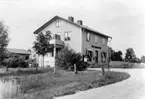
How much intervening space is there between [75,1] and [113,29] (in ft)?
5.98

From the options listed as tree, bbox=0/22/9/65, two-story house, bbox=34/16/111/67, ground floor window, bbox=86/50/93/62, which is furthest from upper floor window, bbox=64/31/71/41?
tree, bbox=0/22/9/65

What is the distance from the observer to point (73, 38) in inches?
907

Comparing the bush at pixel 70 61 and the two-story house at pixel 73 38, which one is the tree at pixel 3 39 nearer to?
the bush at pixel 70 61

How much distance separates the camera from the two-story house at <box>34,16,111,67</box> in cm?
2258

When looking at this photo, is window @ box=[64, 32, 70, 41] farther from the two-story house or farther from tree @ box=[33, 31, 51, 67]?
tree @ box=[33, 31, 51, 67]

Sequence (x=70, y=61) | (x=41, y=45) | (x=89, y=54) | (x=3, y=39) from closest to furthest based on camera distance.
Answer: (x=3, y=39) < (x=70, y=61) < (x=41, y=45) < (x=89, y=54)

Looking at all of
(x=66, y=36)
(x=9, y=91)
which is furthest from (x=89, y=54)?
(x=9, y=91)

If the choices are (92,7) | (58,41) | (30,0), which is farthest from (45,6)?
(58,41)

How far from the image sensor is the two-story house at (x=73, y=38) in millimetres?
22578

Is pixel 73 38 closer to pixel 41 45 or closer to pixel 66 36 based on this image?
pixel 66 36

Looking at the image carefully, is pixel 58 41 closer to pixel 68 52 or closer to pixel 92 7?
pixel 68 52

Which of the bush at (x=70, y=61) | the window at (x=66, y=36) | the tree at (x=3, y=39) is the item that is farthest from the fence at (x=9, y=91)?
the window at (x=66, y=36)

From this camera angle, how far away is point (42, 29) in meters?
26.1

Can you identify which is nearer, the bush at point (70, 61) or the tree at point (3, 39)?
the tree at point (3, 39)
